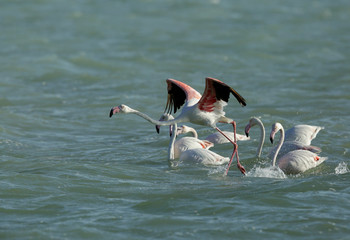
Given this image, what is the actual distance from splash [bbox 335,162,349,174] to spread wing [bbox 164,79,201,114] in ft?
7.88

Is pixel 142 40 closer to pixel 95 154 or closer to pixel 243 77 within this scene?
pixel 243 77

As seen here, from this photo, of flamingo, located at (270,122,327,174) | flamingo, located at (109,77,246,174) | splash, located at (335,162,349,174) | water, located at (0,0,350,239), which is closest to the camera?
water, located at (0,0,350,239)

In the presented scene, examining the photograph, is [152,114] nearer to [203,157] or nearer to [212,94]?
[203,157]

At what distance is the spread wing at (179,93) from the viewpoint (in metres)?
10.4

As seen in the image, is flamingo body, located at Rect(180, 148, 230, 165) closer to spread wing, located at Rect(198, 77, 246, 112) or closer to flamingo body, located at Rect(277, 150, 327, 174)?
spread wing, located at Rect(198, 77, 246, 112)

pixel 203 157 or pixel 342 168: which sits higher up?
pixel 342 168

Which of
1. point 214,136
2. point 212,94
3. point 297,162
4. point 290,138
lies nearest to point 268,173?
point 297,162

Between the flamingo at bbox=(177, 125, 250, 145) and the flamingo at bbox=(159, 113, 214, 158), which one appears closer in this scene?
the flamingo at bbox=(159, 113, 214, 158)

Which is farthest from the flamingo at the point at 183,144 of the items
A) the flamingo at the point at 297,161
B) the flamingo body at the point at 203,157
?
the flamingo at the point at 297,161

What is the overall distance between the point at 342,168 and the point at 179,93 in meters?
2.86

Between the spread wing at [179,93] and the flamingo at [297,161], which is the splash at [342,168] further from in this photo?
the spread wing at [179,93]

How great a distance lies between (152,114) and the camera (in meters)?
15.2

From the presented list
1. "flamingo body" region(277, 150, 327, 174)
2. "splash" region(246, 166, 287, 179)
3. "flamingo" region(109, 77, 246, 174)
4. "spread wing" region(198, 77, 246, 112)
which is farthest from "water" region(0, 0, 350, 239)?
"spread wing" region(198, 77, 246, 112)

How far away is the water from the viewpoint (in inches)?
305
